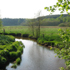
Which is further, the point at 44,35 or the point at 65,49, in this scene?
the point at 44,35

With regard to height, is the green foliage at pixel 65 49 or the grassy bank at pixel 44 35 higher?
the green foliage at pixel 65 49

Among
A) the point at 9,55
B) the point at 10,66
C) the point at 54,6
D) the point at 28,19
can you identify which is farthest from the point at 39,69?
the point at 28,19

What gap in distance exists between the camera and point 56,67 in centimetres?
1112

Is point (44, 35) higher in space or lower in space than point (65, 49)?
lower

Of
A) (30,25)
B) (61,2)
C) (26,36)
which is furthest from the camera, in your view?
(26,36)

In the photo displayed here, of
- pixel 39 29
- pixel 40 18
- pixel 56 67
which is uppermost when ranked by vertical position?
pixel 40 18

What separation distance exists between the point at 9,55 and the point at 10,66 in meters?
1.75

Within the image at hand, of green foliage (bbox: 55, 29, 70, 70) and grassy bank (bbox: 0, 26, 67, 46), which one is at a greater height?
green foliage (bbox: 55, 29, 70, 70)

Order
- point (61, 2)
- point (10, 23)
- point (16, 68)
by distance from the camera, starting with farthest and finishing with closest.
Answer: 1. point (10, 23)
2. point (16, 68)
3. point (61, 2)

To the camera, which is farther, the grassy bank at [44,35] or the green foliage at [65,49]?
the grassy bank at [44,35]

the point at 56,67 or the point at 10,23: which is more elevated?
the point at 10,23

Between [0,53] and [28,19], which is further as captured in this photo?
[28,19]

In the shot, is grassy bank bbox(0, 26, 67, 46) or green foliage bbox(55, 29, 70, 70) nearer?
green foliage bbox(55, 29, 70, 70)

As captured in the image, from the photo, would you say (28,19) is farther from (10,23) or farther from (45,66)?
(10,23)
